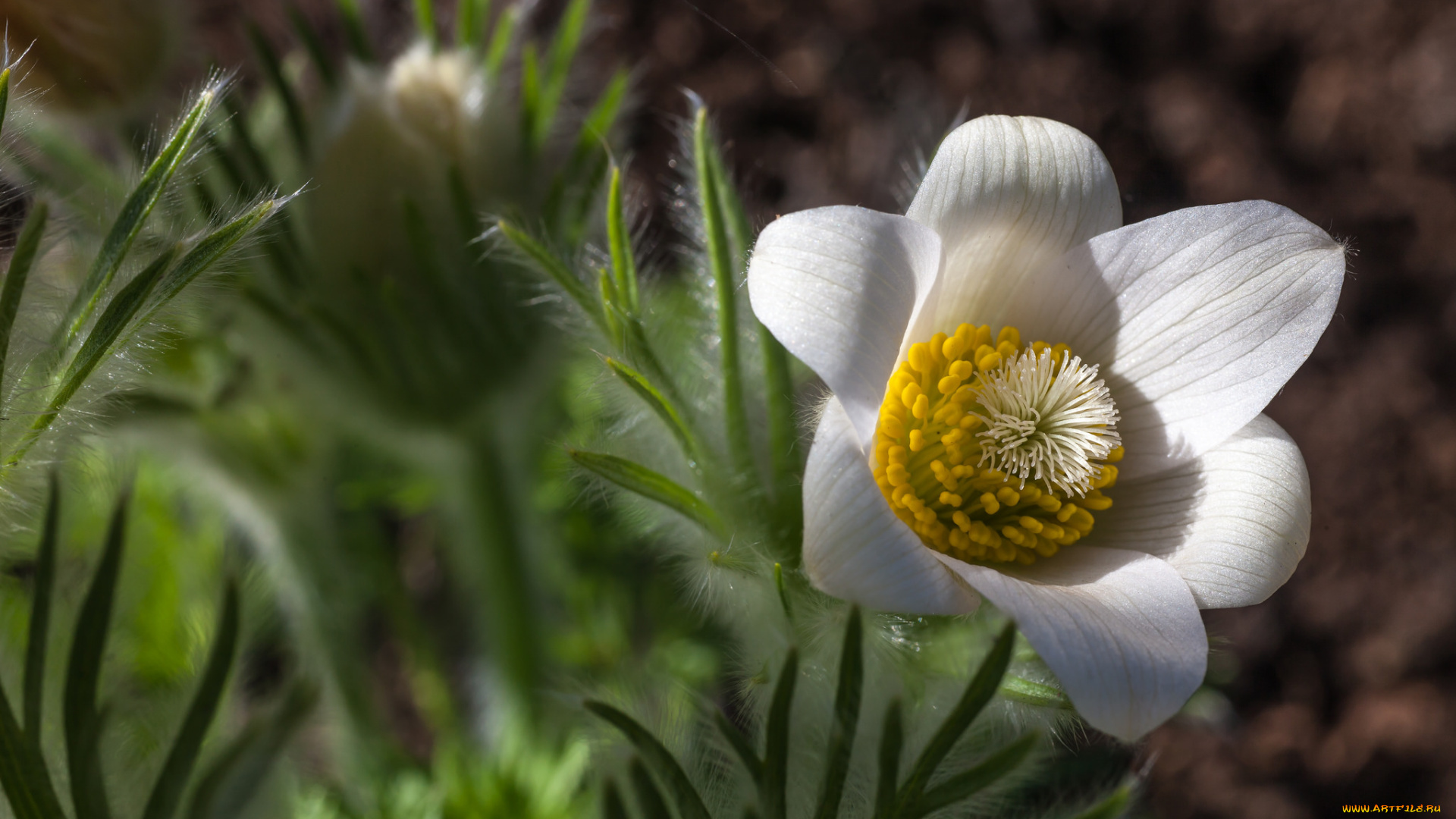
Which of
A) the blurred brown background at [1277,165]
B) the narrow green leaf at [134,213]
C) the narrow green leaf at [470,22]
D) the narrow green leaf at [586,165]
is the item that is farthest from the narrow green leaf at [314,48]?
the blurred brown background at [1277,165]

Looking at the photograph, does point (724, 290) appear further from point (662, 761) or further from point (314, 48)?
point (314, 48)

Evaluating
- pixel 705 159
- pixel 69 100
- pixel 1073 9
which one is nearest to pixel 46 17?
pixel 69 100

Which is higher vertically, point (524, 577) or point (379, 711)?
point (524, 577)

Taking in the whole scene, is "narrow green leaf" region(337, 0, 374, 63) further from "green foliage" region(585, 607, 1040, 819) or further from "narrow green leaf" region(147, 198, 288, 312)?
"green foliage" region(585, 607, 1040, 819)

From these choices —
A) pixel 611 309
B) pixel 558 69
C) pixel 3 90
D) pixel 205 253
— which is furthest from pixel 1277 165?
pixel 3 90

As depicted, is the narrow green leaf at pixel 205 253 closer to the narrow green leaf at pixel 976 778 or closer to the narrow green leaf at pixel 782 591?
the narrow green leaf at pixel 782 591

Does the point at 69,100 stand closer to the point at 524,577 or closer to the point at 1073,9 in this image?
the point at 524,577

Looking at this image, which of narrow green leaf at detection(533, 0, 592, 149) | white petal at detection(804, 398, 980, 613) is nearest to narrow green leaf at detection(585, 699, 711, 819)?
white petal at detection(804, 398, 980, 613)

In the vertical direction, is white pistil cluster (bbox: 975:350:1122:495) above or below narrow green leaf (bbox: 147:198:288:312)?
below
